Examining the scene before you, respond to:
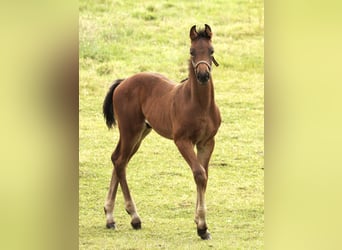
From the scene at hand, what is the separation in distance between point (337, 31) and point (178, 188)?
1.09 m

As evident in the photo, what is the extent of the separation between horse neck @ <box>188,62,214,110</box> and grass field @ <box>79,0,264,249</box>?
15 centimetres

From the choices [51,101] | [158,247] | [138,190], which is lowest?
[158,247]

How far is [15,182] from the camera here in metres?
3.79

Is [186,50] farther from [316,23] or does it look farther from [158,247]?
[158,247]

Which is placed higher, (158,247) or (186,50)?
(186,50)

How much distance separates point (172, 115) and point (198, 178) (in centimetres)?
32

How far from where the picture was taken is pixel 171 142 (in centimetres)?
400

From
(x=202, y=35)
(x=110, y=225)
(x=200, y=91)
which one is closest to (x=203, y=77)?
(x=200, y=91)

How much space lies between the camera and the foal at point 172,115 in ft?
12.6

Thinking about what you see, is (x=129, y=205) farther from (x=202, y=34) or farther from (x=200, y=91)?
(x=202, y=34)

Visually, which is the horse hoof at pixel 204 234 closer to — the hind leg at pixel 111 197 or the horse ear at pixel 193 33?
the hind leg at pixel 111 197

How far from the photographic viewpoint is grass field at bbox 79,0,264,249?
13.0ft

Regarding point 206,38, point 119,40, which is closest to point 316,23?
point 206,38

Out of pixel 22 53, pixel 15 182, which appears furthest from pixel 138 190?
pixel 22 53
